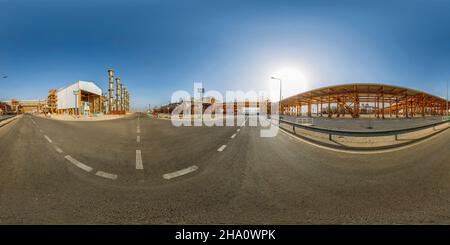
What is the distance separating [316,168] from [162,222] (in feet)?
12.5

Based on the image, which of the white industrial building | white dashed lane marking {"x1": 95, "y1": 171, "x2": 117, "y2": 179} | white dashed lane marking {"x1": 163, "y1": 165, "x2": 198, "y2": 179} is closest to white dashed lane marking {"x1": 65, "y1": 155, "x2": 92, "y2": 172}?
white dashed lane marking {"x1": 95, "y1": 171, "x2": 117, "y2": 179}

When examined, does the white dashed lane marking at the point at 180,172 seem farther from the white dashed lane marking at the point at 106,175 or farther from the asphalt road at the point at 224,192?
the white dashed lane marking at the point at 106,175

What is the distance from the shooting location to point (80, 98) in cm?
6153

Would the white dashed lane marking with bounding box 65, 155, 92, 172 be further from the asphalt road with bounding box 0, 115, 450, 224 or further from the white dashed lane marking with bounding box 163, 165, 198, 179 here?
the white dashed lane marking with bounding box 163, 165, 198, 179

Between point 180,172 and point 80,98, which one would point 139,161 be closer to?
point 180,172

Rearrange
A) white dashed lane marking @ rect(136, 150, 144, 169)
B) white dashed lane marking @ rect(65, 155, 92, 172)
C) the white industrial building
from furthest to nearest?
1. the white industrial building
2. white dashed lane marking @ rect(136, 150, 144, 169)
3. white dashed lane marking @ rect(65, 155, 92, 172)

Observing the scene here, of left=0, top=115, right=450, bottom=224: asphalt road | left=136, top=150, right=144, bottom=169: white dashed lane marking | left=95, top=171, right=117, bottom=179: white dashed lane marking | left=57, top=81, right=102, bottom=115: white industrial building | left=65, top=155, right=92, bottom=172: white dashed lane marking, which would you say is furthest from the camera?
left=57, top=81, right=102, bottom=115: white industrial building

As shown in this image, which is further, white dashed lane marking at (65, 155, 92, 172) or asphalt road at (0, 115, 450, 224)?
white dashed lane marking at (65, 155, 92, 172)

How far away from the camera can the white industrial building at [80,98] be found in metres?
61.5

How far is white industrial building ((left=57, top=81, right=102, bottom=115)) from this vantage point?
61.5 meters

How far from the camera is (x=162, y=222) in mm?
2502
